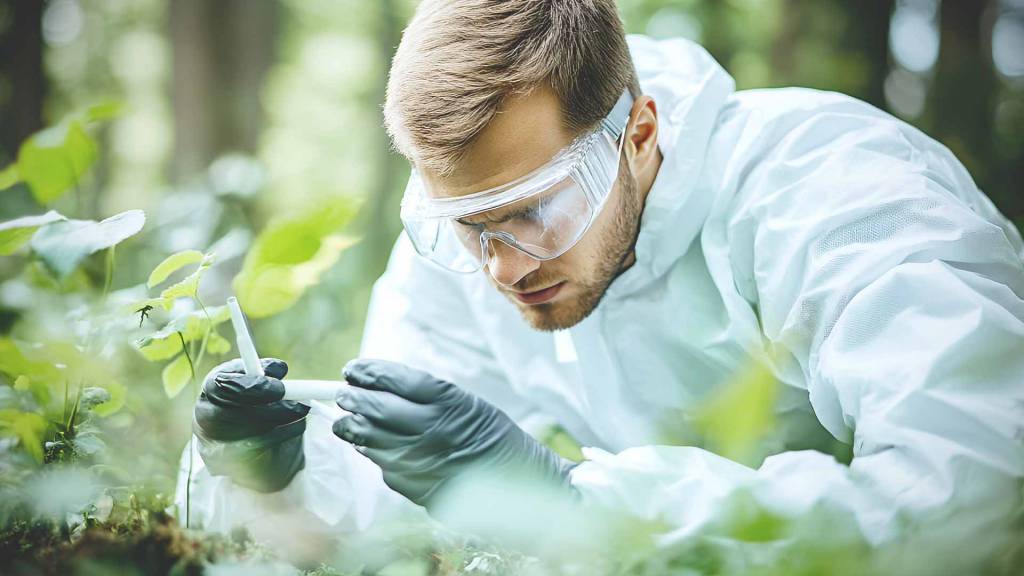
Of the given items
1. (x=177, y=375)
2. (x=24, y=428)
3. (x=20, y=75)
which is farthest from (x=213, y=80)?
(x=24, y=428)

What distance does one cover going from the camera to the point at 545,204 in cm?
172

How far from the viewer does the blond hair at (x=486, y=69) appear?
5.60ft

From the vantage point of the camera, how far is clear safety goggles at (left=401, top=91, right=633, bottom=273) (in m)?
1.70

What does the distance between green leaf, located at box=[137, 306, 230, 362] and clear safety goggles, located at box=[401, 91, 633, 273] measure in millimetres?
555

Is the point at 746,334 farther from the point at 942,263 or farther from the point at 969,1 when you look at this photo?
the point at 969,1

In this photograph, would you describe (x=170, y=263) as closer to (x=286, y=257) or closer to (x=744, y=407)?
(x=286, y=257)

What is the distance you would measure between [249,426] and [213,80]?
4670mm

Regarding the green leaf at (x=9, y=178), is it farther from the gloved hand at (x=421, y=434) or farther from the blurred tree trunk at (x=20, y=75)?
the blurred tree trunk at (x=20, y=75)

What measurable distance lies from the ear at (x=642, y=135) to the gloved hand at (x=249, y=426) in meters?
1.03

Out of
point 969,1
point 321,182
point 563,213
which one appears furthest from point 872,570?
point 321,182

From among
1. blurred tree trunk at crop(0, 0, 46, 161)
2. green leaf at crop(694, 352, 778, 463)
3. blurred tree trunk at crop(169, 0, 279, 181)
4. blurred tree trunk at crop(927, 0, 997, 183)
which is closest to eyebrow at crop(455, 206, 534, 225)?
green leaf at crop(694, 352, 778, 463)

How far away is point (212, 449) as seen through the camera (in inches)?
66.6

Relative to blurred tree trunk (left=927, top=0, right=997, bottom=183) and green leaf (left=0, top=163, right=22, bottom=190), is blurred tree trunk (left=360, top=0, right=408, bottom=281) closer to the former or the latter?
blurred tree trunk (left=927, top=0, right=997, bottom=183)

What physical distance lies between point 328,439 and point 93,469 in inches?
28.3
